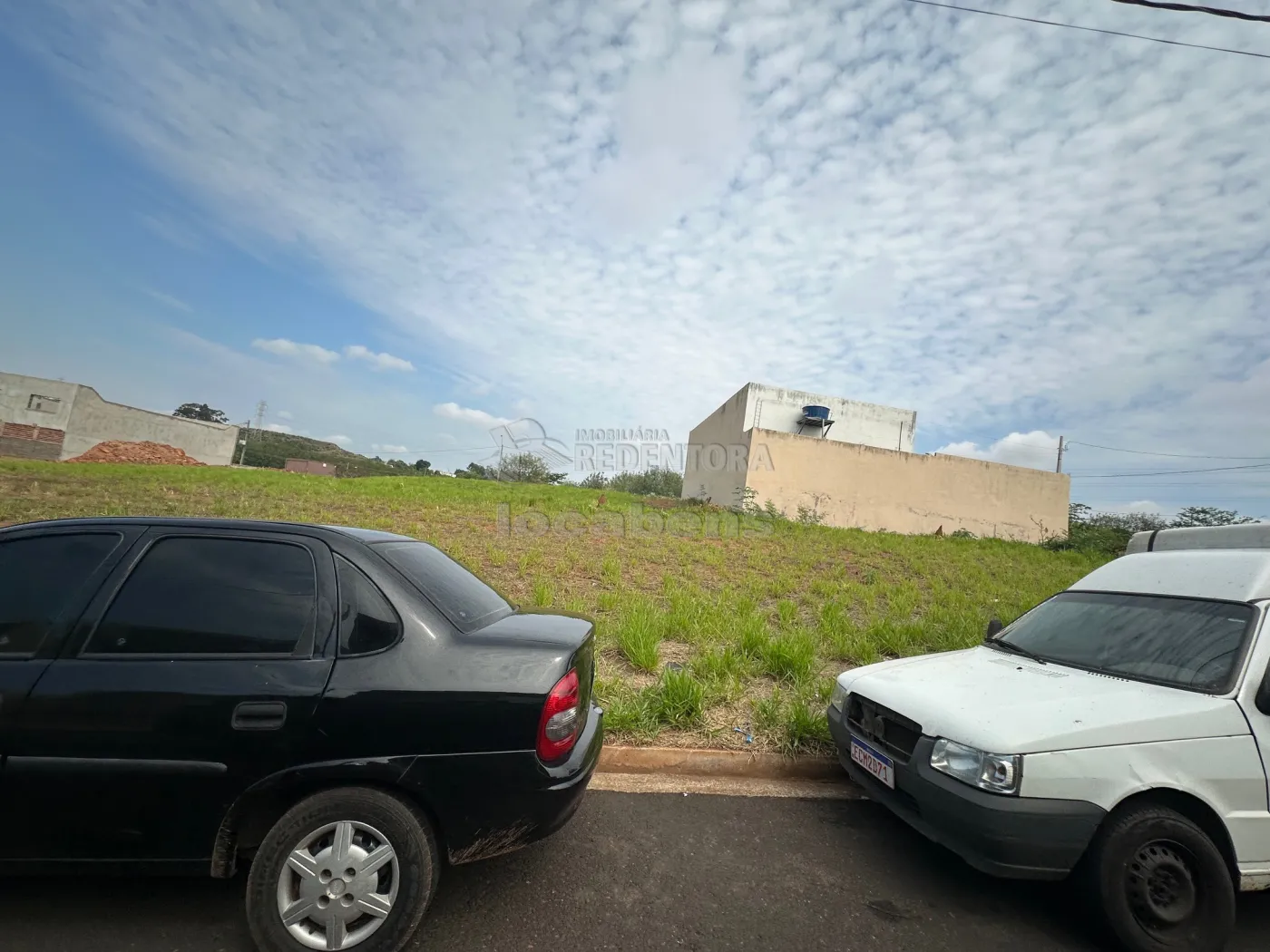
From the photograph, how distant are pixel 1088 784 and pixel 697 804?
6.07 feet

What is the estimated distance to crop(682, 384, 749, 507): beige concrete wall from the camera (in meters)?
23.6

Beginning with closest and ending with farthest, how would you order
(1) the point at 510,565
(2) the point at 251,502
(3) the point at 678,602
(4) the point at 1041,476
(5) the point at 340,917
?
1. (5) the point at 340,917
2. (3) the point at 678,602
3. (1) the point at 510,565
4. (2) the point at 251,502
5. (4) the point at 1041,476

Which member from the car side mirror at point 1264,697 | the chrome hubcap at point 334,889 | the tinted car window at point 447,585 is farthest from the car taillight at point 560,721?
the car side mirror at point 1264,697

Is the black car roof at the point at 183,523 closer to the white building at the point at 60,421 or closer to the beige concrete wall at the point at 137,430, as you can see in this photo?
the white building at the point at 60,421

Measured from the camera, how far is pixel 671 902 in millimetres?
2344

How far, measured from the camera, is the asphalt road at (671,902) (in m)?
2.04

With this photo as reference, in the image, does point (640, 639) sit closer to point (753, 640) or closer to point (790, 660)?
point (753, 640)

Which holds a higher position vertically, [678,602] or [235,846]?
[678,602]

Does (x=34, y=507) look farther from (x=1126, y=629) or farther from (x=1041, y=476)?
(x=1041, y=476)

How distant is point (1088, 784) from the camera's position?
2.22 m

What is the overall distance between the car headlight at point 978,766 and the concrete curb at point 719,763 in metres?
1.31

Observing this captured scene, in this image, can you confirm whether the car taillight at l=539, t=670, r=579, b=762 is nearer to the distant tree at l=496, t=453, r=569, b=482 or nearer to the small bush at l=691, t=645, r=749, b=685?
the small bush at l=691, t=645, r=749, b=685

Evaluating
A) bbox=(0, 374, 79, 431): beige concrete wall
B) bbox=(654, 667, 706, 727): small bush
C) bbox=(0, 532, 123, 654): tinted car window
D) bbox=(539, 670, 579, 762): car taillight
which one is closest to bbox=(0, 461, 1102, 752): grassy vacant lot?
bbox=(654, 667, 706, 727): small bush

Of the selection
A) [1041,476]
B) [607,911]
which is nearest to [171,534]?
[607,911]
